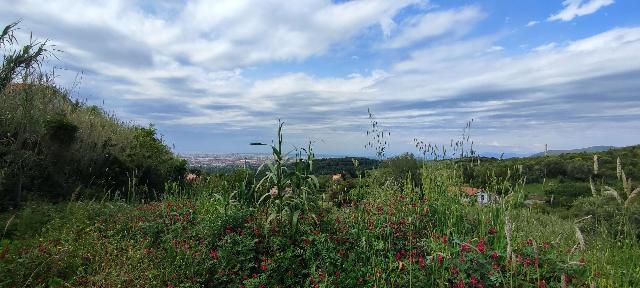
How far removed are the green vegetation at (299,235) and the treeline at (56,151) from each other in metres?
0.05

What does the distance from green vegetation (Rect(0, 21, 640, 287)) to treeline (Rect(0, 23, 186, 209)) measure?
2.0 inches

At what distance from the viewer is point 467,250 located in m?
4.48

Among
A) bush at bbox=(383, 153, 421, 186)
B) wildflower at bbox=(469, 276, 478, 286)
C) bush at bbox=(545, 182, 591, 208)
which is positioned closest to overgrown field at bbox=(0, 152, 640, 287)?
wildflower at bbox=(469, 276, 478, 286)

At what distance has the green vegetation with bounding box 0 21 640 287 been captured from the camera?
166 inches

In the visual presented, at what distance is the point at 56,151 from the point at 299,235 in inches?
270

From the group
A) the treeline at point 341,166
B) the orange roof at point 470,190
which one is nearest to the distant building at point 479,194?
the orange roof at point 470,190

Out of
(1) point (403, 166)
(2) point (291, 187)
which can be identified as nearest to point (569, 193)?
(1) point (403, 166)

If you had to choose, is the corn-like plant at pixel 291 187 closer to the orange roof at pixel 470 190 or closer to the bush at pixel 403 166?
the orange roof at pixel 470 190

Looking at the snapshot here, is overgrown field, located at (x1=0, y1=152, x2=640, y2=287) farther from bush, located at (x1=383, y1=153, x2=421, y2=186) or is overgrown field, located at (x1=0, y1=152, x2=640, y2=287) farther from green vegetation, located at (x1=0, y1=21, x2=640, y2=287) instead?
bush, located at (x1=383, y1=153, x2=421, y2=186)

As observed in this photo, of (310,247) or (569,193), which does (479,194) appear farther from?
(569,193)

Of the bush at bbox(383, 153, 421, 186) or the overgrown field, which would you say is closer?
the overgrown field

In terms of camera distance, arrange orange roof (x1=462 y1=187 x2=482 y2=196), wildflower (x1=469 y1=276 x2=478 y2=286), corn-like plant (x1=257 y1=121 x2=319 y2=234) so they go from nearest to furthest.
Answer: wildflower (x1=469 y1=276 x2=478 y2=286) → corn-like plant (x1=257 y1=121 x2=319 y2=234) → orange roof (x1=462 y1=187 x2=482 y2=196)

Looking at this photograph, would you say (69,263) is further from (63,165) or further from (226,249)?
(63,165)

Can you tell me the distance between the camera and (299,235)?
17.1 feet
